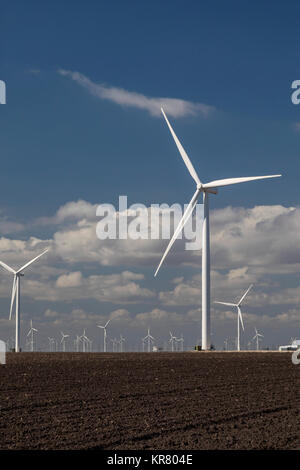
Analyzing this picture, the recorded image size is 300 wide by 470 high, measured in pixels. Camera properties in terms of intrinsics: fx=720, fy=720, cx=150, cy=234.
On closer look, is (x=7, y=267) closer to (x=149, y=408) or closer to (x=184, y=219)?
(x=184, y=219)

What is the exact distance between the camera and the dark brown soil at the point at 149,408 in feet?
76.3

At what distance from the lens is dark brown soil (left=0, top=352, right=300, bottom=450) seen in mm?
→ 23250

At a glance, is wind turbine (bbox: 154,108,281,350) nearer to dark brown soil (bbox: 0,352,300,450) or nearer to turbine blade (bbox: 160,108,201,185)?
turbine blade (bbox: 160,108,201,185)

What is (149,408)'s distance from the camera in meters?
30.5

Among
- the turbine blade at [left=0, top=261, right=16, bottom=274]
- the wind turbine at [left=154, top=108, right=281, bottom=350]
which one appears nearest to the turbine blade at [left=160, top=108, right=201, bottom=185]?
the wind turbine at [left=154, top=108, right=281, bottom=350]

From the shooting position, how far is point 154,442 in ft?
74.7

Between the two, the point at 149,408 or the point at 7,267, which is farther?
the point at 7,267

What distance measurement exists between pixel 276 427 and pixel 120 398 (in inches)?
391

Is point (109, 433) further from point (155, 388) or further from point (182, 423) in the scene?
point (155, 388)

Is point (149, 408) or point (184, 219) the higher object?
point (184, 219)

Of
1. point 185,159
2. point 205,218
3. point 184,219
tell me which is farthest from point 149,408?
point 185,159

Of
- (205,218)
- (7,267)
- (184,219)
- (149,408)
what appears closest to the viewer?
(149,408)

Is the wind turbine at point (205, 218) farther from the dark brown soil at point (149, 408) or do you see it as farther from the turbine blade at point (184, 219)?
the dark brown soil at point (149, 408)
